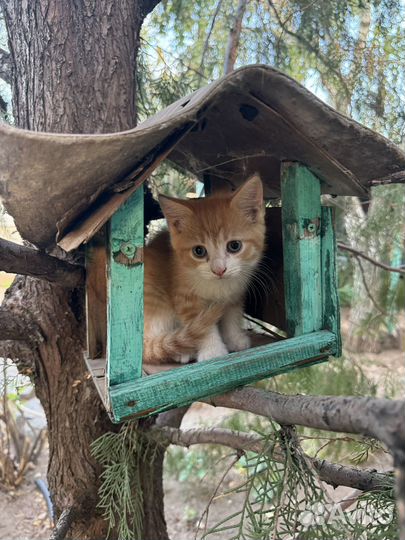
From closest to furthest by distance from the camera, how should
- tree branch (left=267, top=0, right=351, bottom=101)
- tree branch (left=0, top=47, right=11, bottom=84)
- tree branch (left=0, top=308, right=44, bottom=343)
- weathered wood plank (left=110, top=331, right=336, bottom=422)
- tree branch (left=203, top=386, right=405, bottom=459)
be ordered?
tree branch (left=203, top=386, right=405, bottom=459) → weathered wood plank (left=110, top=331, right=336, bottom=422) → tree branch (left=0, top=308, right=44, bottom=343) → tree branch (left=0, top=47, right=11, bottom=84) → tree branch (left=267, top=0, right=351, bottom=101)

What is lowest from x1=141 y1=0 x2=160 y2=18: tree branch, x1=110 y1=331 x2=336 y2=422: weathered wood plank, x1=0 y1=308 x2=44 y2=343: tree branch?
x1=110 y1=331 x2=336 y2=422: weathered wood plank

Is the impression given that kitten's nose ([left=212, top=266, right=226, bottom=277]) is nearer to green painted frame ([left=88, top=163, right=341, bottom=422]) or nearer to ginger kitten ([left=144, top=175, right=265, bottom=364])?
ginger kitten ([left=144, top=175, right=265, bottom=364])

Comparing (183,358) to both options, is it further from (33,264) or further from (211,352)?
(33,264)

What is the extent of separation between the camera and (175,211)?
51.9 inches

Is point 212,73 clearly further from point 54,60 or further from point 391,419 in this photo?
point 391,419

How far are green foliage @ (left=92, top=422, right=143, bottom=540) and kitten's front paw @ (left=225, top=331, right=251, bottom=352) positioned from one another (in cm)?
48

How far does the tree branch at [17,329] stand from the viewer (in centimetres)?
143

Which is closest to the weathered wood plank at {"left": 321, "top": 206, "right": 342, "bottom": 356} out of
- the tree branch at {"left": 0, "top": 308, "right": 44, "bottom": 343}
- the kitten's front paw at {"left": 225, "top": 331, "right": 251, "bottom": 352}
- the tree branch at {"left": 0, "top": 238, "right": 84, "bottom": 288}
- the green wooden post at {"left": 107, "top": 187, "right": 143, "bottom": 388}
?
the kitten's front paw at {"left": 225, "top": 331, "right": 251, "bottom": 352}

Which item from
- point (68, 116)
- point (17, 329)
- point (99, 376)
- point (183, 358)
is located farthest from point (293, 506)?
point (68, 116)

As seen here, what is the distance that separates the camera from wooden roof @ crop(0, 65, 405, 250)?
86 centimetres

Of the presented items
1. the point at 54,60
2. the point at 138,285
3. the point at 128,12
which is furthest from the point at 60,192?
the point at 128,12

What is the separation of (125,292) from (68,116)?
780 millimetres

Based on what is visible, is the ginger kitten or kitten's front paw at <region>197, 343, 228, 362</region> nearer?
kitten's front paw at <region>197, 343, 228, 362</region>

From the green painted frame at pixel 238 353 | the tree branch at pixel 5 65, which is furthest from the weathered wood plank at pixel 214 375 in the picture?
the tree branch at pixel 5 65
